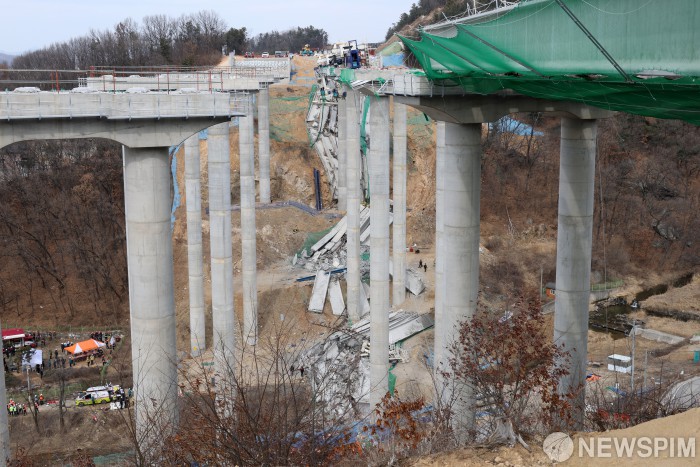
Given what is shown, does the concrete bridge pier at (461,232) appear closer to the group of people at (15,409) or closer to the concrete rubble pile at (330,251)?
the group of people at (15,409)

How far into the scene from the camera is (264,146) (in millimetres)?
64625

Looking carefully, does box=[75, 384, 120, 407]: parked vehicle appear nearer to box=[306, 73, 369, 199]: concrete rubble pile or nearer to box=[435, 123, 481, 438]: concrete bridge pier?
box=[435, 123, 481, 438]: concrete bridge pier

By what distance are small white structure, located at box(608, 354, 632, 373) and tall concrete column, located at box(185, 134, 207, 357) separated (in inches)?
908

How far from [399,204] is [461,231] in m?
22.4

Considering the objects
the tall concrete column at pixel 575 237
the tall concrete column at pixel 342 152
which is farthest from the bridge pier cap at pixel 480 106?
the tall concrete column at pixel 342 152

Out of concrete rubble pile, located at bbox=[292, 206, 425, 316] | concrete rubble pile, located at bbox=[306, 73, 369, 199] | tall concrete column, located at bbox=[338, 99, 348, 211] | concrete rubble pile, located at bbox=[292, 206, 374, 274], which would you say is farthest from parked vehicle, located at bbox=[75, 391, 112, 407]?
concrete rubble pile, located at bbox=[306, 73, 369, 199]

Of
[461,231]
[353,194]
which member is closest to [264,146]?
[353,194]

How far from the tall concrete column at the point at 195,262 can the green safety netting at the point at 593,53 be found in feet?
86.9

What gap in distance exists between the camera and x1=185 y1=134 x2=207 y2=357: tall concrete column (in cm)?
4728

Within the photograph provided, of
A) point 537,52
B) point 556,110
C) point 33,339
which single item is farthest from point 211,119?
point 33,339

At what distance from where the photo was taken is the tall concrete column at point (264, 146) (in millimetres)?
62781

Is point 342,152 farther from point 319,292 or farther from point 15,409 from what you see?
point 15,409

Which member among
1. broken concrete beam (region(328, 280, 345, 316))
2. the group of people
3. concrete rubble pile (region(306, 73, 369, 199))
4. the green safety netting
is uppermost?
the green safety netting

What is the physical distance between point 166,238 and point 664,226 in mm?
51903
